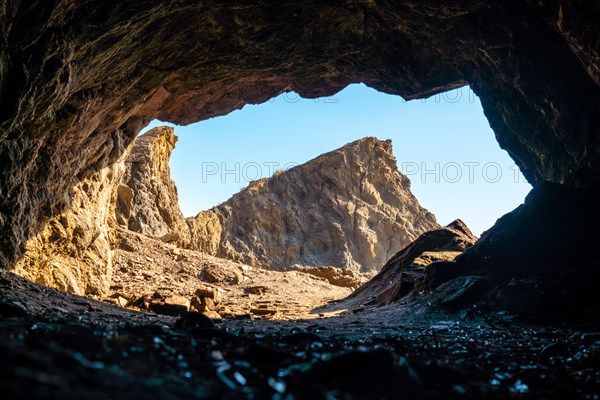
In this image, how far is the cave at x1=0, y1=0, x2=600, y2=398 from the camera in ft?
9.04

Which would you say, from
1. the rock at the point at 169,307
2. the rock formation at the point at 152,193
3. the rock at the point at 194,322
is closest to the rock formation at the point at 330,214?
the rock formation at the point at 152,193

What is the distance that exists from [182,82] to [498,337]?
11.5 metres

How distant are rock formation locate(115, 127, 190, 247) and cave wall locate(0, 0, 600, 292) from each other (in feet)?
54.2

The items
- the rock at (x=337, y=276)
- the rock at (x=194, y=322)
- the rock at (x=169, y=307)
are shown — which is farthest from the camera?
the rock at (x=337, y=276)

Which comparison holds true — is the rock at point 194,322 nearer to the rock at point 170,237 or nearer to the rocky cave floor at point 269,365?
the rocky cave floor at point 269,365

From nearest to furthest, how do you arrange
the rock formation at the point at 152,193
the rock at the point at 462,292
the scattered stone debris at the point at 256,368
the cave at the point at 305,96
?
1. the scattered stone debris at the point at 256,368
2. the cave at the point at 305,96
3. the rock at the point at 462,292
4. the rock formation at the point at 152,193

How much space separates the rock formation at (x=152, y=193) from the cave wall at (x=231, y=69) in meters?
16.5

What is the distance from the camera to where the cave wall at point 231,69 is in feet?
22.3

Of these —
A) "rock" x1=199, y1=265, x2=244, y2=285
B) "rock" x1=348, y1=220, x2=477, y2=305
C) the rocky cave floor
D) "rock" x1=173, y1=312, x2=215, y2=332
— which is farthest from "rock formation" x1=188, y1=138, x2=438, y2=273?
the rocky cave floor

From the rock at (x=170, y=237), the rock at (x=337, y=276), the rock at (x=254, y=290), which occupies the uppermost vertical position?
the rock at (x=170, y=237)

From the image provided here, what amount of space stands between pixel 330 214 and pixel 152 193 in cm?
3315

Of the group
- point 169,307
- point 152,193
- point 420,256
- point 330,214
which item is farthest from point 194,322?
point 330,214

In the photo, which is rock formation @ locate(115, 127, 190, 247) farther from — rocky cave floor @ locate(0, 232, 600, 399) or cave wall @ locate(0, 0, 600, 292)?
rocky cave floor @ locate(0, 232, 600, 399)

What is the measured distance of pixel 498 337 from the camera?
6723 mm
